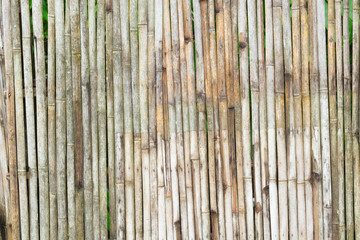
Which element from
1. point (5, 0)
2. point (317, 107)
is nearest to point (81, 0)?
point (5, 0)

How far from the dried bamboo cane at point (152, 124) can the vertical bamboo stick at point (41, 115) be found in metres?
0.50

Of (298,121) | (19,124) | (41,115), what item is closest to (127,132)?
(41,115)

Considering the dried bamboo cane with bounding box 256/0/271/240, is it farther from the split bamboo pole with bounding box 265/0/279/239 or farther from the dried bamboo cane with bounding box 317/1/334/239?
the dried bamboo cane with bounding box 317/1/334/239

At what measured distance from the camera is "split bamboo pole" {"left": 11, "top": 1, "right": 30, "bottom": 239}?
6.02ft

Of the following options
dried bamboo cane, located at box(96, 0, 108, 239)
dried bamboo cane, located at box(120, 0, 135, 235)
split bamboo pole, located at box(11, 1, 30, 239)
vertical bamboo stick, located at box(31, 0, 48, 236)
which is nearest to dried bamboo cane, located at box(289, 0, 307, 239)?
dried bamboo cane, located at box(120, 0, 135, 235)

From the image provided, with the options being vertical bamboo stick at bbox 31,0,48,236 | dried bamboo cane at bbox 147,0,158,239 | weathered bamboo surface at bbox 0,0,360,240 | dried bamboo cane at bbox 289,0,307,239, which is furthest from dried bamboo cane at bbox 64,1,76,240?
dried bamboo cane at bbox 289,0,307,239

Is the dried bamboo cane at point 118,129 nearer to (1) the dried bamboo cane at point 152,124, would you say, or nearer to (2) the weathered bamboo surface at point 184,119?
(2) the weathered bamboo surface at point 184,119

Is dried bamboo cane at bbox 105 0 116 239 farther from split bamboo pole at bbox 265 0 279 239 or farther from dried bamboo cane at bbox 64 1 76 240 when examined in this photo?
split bamboo pole at bbox 265 0 279 239

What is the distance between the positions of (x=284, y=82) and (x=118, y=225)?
1037 millimetres

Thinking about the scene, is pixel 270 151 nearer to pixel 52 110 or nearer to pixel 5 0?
pixel 52 110

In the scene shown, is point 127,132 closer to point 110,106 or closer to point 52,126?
point 110,106

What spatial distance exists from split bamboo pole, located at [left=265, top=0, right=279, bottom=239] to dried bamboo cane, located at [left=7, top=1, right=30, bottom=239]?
1165 millimetres

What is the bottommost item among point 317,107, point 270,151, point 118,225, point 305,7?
point 118,225

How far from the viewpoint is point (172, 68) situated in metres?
1.81
